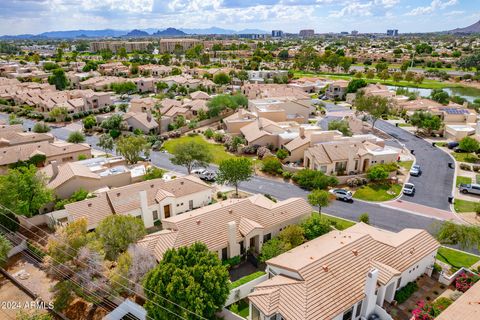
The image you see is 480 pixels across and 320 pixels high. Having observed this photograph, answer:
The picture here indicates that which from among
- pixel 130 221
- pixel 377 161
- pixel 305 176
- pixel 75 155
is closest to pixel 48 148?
pixel 75 155

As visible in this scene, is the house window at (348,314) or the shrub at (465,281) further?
the shrub at (465,281)

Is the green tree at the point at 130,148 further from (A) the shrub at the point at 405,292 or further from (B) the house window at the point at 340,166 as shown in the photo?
(A) the shrub at the point at 405,292

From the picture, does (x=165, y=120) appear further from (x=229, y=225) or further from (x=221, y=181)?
(x=229, y=225)

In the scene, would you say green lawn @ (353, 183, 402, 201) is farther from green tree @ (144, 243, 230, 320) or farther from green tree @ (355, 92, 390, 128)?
green tree @ (144, 243, 230, 320)

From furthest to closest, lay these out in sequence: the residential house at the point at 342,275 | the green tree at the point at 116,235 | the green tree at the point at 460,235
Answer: the green tree at the point at 460,235
the green tree at the point at 116,235
the residential house at the point at 342,275

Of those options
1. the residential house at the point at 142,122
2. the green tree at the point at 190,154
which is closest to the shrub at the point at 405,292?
the green tree at the point at 190,154

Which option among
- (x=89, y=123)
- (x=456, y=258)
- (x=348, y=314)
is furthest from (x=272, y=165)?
(x=89, y=123)
